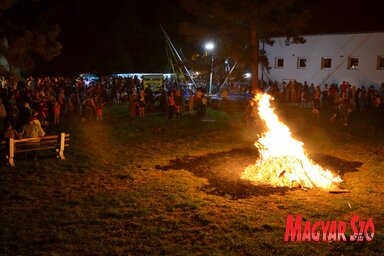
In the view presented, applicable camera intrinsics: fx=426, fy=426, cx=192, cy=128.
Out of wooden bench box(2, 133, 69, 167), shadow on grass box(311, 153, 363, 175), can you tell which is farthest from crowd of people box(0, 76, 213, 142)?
shadow on grass box(311, 153, 363, 175)

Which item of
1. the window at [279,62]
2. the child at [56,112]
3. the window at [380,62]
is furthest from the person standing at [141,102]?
the window at [380,62]

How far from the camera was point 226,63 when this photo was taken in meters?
31.4

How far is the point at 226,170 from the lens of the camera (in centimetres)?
1180

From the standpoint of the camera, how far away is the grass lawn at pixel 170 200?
22.5 feet

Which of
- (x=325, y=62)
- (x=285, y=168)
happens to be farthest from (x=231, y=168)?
(x=325, y=62)

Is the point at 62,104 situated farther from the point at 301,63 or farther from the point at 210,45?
the point at 301,63

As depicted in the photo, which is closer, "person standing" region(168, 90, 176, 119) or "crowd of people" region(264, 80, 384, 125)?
"crowd of people" region(264, 80, 384, 125)

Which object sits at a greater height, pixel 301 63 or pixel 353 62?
pixel 301 63

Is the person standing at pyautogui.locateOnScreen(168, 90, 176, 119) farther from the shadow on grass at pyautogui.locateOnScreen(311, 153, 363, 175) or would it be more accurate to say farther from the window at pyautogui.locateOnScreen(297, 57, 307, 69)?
the window at pyautogui.locateOnScreen(297, 57, 307, 69)

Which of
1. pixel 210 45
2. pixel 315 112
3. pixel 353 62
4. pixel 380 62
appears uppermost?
pixel 210 45

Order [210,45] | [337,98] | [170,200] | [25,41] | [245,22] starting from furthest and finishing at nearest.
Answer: [210,45]
[245,22]
[337,98]
[25,41]
[170,200]

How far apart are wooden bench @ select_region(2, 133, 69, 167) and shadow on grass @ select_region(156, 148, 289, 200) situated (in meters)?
3.19

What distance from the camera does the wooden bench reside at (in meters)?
11.8

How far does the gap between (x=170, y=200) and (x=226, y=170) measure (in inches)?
119
